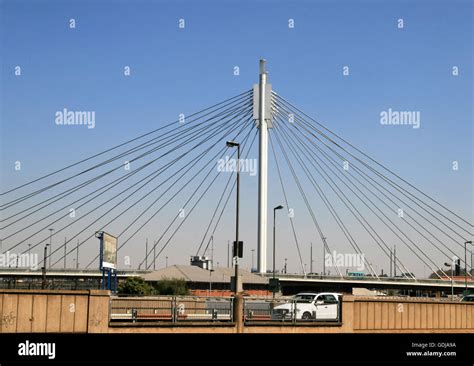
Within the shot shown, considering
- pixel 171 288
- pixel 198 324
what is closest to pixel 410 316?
pixel 198 324

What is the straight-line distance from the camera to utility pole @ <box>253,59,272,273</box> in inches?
2589

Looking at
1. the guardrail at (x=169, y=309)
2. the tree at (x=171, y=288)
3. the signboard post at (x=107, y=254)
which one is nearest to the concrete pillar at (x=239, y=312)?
the guardrail at (x=169, y=309)

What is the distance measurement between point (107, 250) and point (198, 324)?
16677 mm

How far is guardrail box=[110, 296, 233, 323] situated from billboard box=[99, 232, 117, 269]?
10218 mm

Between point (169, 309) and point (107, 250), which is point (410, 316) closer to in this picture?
point (169, 309)

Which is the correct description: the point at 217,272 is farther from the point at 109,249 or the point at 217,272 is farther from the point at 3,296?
the point at 3,296

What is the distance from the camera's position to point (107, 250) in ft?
125

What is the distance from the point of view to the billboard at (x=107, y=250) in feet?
120

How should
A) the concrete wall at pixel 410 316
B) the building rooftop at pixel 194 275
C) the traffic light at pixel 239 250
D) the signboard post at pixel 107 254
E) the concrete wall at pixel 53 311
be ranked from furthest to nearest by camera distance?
1. the building rooftop at pixel 194 275
2. the signboard post at pixel 107 254
3. the traffic light at pixel 239 250
4. the concrete wall at pixel 410 316
5. the concrete wall at pixel 53 311

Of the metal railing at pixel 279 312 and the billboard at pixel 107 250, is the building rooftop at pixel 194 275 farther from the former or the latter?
the metal railing at pixel 279 312

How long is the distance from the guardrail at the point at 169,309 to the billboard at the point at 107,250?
10.2 metres

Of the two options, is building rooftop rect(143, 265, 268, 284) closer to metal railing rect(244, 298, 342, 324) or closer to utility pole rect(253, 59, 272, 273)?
utility pole rect(253, 59, 272, 273)

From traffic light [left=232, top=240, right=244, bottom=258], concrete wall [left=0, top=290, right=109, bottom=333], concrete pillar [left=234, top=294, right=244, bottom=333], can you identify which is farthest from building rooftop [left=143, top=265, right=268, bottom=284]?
concrete wall [left=0, top=290, right=109, bottom=333]
